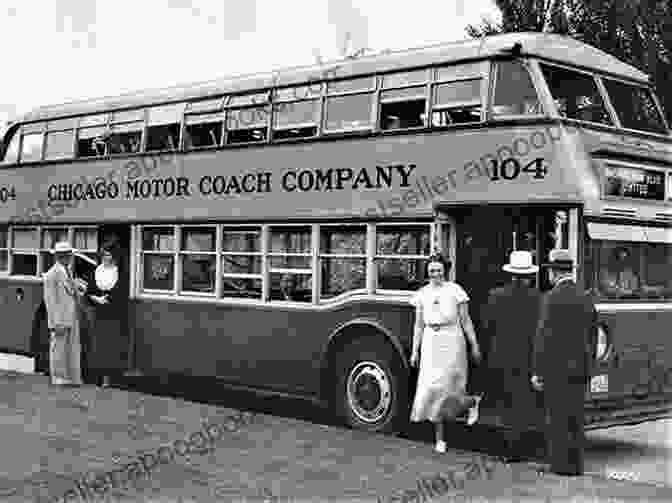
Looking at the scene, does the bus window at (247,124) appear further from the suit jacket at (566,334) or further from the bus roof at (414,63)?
the suit jacket at (566,334)

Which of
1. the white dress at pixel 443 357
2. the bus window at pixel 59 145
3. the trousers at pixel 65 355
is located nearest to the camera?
the white dress at pixel 443 357

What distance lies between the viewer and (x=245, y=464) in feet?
A: 31.3

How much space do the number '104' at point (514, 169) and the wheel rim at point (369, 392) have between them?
230 cm

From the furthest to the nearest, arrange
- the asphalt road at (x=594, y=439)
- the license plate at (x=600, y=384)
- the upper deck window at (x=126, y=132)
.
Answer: the upper deck window at (x=126, y=132) → the license plate at (x=600, y=384) → the asphalt road at (x=594, y=439)

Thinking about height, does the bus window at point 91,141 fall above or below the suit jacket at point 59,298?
above

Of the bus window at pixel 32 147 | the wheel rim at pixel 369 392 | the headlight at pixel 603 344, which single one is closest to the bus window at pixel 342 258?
the wheel rim at pixel 369 392

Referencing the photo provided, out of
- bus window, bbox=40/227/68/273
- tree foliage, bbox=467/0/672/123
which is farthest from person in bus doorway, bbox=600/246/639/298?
tree foliage, bbox=467/0/672/123

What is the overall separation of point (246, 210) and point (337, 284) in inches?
68.9

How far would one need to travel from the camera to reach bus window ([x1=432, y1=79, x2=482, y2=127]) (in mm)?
11438

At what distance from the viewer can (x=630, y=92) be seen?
12.4 metres

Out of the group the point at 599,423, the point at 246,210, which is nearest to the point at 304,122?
the point at 246,210

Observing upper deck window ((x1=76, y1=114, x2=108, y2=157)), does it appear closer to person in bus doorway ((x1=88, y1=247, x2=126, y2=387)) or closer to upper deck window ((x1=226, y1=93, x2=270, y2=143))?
person in bus doorway ((x1=88, y1=247, x2=126, y2=387))

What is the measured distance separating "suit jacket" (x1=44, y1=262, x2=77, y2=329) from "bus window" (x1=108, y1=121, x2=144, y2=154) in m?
1.79

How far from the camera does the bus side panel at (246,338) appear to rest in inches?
496
